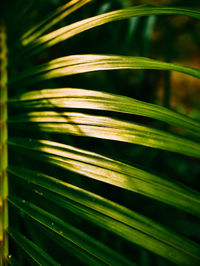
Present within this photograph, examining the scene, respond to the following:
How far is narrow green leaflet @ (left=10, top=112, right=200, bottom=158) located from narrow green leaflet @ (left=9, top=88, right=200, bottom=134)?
0.02 metres

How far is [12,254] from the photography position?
1.37ft

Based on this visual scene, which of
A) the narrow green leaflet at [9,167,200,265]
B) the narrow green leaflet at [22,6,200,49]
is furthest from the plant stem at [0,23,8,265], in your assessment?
the narrow green leaflet at [22,6,200,49]

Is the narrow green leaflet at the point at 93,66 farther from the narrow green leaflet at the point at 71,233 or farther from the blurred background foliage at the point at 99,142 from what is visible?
the narrow green leaflet at the point at 71,233

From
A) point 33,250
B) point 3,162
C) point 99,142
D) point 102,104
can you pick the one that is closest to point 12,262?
point 33,250

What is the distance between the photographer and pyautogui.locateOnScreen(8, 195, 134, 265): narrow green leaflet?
325 mm

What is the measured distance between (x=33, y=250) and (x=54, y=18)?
56 centimetres

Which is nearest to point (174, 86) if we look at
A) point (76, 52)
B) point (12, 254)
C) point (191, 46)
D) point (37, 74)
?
point (191, 46)

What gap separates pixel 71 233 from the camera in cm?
36

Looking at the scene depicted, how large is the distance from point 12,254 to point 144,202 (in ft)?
1.71

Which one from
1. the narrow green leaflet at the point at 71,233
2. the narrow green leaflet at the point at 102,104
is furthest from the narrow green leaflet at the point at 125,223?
the narrow green leaflet at the point at 102,104

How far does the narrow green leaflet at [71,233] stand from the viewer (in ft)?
1.07

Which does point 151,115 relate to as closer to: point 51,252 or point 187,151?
point 187,151

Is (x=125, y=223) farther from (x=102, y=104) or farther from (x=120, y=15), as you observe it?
(x=120, y=15)

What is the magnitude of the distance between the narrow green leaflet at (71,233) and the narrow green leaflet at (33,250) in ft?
0.15
